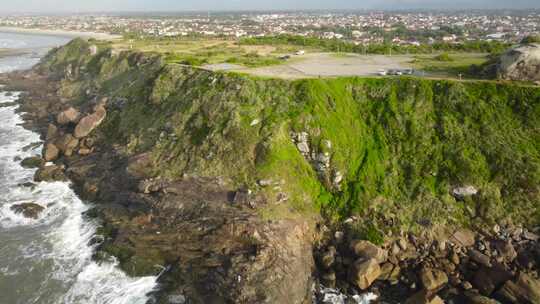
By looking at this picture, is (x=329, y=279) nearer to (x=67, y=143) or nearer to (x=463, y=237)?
(x=463, y=237)

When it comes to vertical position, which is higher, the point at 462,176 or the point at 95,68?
the point at 95,68

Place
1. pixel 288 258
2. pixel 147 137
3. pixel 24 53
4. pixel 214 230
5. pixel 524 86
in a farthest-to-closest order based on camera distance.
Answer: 1. pixel 24 53
2. pixel 147 137
3. pixel 524 86
4. pixel 214 230
5. pixel 288 258

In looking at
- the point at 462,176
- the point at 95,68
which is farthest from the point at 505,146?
the point at 95,68

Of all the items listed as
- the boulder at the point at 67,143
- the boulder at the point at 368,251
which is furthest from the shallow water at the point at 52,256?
the boulder at the point at 368,251

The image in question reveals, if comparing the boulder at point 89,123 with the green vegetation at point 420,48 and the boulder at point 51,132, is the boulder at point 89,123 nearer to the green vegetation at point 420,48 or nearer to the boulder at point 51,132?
the boulder at point 51,132

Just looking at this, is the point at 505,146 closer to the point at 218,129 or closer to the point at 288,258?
the point at 288,258

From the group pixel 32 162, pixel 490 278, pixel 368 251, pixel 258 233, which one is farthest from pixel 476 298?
pixel 32 162
